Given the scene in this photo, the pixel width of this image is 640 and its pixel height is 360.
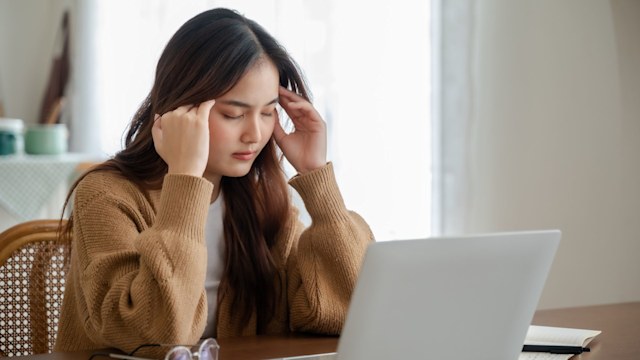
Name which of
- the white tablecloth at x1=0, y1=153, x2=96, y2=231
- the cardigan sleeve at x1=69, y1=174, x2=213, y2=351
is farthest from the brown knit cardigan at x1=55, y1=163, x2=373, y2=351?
the white tablecloth at x1=0, y1=153, x2=96, y2=231

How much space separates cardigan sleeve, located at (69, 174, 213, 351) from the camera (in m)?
1.28

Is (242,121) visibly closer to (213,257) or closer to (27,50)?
(213,257)

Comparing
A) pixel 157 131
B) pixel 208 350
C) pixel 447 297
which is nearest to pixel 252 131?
pixel 157 131

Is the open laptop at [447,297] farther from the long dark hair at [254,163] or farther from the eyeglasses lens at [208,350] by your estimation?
the long dark hair at [254,163]

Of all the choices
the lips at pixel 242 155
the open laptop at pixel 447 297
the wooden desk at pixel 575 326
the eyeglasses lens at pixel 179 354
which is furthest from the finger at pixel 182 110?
the open laptop at pixel 447 297

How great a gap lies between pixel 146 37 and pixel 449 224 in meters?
1.37

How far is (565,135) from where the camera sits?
122 inches

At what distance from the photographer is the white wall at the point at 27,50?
13.2 feet

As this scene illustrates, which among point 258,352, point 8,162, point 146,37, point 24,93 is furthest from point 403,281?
point 24,93

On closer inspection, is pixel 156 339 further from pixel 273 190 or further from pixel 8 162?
pixel 8 162

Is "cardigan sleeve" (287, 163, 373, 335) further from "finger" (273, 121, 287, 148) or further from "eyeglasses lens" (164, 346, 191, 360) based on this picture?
"eyeglasses lens" (164, 346, 191, 360)

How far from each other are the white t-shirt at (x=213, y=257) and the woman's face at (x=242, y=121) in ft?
0.47

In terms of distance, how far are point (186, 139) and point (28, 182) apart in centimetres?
206

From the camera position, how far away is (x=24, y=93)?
4020mm
